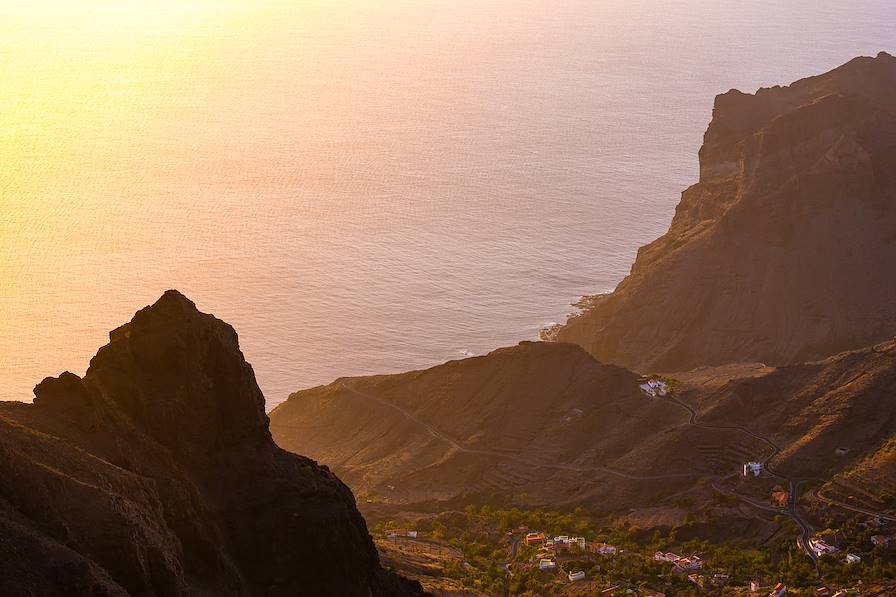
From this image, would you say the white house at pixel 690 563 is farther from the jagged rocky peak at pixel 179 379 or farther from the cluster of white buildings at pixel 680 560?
the jagged rocky peak at pixel 179 379

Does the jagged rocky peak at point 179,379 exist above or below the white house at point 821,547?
above

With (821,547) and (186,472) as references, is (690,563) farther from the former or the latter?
(186,472)

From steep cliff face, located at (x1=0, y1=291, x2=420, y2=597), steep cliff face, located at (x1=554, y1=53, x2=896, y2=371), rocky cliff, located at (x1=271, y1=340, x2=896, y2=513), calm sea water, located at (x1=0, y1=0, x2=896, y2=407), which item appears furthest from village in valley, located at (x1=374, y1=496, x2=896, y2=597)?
calm sea water, located at (x1=0, y1=0, x2=896, y2=407)

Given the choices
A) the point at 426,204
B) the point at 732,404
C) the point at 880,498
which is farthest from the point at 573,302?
the point at 880,498

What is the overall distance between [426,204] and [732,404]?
75469mm

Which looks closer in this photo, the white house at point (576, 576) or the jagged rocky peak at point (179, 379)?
the jagged rocky peak at point (179, 379)

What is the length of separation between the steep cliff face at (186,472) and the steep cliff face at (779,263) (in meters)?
54.5

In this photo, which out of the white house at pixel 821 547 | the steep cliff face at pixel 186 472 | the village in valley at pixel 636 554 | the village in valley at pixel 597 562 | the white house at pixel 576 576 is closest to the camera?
the steep cliff face at pixel 186 472

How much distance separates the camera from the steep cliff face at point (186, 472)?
31609mm

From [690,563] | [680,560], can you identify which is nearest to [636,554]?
[680,560]

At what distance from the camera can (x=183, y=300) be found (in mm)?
40469

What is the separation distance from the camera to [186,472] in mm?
38688

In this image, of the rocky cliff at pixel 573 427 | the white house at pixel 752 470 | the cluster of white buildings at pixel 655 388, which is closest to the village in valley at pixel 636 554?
the white house at pixel 752 470

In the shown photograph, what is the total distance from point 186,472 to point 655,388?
135 ft
